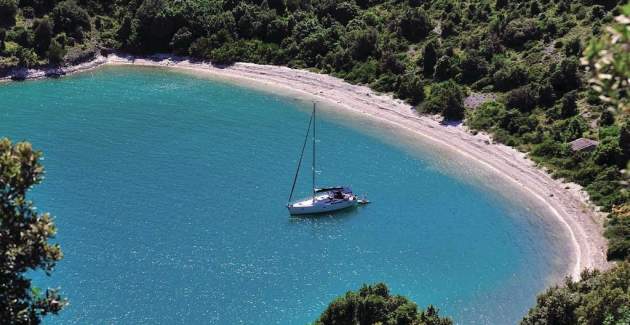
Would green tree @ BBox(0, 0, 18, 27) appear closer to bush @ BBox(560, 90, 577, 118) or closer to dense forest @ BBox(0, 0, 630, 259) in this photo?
dense forest @ BBox(0, 0, 630, 259)

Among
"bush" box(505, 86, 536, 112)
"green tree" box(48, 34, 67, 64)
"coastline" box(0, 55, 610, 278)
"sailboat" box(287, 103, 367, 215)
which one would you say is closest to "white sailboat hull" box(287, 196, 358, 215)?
"sailboat" box(287, 103, 367, 215)

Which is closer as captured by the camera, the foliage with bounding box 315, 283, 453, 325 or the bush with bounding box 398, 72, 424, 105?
the foliage with bounding box 315, 283, 453, 325

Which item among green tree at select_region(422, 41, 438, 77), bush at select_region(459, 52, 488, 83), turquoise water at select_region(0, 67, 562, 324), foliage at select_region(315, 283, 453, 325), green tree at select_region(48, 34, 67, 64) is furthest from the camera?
green tree at select_region(48, 34, 67, 64)

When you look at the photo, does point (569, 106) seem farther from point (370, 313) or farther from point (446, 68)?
point (370, 313)

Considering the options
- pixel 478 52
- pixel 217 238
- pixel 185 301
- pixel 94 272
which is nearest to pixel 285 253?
pixel 217 238

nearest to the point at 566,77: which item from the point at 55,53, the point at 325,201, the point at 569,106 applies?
the point at 569,106

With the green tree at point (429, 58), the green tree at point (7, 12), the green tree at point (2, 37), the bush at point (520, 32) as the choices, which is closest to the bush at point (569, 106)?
the bush at point (520, 32)
